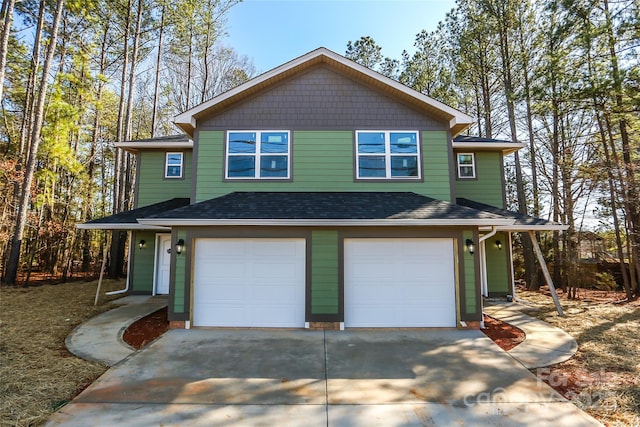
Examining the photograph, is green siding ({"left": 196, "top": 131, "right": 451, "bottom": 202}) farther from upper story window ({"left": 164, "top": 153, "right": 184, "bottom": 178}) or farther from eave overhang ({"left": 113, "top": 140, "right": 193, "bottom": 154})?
upper story window ({"left": 164, "top": 153, "right": 184, "bottom": 178})

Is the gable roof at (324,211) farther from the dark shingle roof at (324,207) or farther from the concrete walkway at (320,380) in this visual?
the concrete walkway at (320,380)

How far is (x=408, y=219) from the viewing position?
6.62 m

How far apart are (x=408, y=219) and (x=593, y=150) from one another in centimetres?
1146

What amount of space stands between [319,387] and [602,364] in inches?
178

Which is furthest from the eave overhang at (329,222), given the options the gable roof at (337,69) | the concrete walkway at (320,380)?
the gable roof at (337,69)

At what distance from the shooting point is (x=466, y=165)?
10875 mm

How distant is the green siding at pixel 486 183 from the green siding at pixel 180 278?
8.47m

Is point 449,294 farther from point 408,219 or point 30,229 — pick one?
point 30,229

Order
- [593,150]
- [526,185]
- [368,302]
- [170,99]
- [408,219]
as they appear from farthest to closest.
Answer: [170,99] < [526,185] < [593,150] < [368,302] < [408,219]

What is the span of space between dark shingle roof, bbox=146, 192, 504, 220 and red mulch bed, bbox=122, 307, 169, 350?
2.43 m

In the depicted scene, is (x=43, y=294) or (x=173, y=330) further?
(x=43, y=294)

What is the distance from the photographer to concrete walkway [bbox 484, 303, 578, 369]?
5281 millimetres

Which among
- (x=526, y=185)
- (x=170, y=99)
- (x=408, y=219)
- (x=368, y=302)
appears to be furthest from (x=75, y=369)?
(x=526, y=185)

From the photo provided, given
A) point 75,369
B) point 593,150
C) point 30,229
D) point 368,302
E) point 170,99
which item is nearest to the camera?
point 75,369
